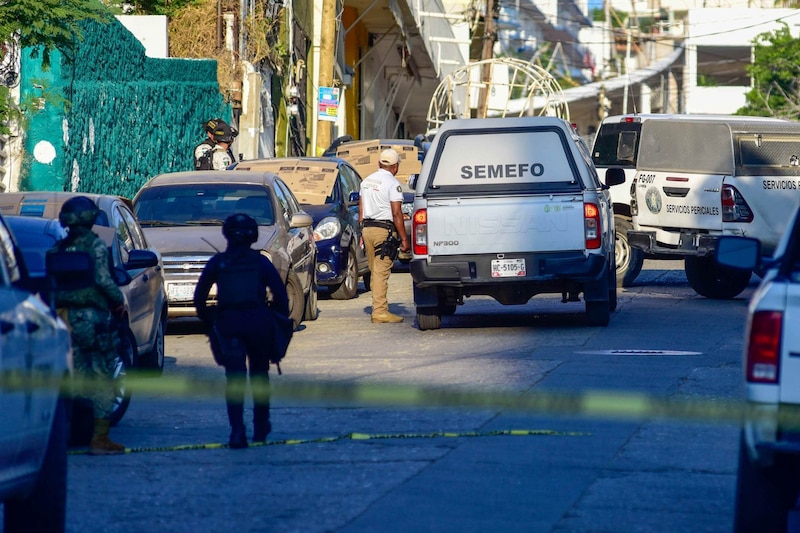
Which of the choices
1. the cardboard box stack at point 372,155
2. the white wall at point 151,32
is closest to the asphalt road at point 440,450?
the cardboard box stack at point 372,155

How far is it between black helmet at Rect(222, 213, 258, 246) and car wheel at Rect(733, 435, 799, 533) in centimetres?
391

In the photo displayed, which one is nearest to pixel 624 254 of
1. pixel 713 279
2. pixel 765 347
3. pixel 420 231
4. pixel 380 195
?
pixel 713 279

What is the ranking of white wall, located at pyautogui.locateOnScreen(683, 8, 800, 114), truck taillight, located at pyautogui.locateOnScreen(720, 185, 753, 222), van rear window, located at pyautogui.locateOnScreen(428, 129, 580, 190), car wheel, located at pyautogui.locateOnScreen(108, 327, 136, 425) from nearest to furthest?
car wheel, located at pyautogui.locateOnScreen(108, 327, 136, 425), van rear window, located at pyautogui.locateOnScreen(428, 129, 580, 190), truck taillight, located at pyautogui.locateOnScreen(720, 185, 753, 222), white wall, located at pyautogui.locateOnScreen(683, 8, 800, 114)

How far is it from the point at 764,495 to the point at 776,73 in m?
52.3

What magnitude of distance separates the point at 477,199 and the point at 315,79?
894 inches

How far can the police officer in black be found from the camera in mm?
9031

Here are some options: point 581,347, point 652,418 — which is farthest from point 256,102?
point 652,418

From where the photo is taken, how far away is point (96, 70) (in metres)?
20.7

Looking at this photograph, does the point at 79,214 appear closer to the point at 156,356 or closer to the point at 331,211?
the point at 156,356

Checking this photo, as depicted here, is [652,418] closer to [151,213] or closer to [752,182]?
[151,213]

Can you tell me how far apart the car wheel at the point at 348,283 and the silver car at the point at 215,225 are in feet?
7.97

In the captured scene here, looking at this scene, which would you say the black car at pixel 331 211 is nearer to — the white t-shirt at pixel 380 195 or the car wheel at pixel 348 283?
the car wheel at pixel 348 283

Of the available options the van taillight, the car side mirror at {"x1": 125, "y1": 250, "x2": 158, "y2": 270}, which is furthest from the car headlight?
the van taillight

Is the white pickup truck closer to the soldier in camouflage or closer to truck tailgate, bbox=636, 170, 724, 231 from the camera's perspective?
truck tailgate, bbox=636, 170, 724, 231
